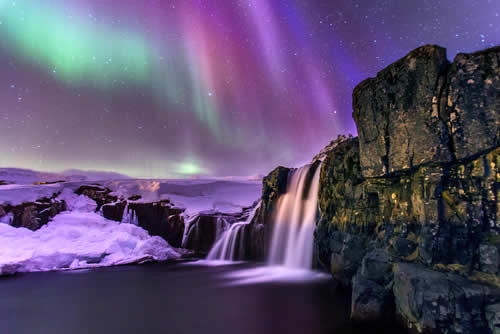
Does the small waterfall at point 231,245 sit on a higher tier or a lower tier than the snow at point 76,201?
lower

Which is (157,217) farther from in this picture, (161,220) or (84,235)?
(84,235)

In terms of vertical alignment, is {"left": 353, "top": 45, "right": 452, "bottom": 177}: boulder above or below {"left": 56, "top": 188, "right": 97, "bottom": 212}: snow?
above

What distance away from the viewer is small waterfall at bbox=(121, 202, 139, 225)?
28.4m

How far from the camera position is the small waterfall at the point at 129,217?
28.4m

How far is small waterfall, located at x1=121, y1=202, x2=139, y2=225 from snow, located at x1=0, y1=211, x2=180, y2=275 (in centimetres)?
130

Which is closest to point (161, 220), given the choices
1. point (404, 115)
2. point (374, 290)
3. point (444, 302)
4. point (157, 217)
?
point (157, 217)

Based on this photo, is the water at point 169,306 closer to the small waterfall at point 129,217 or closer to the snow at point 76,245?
the snow at point 76,245

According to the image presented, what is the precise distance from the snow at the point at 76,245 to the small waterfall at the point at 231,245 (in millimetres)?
4051

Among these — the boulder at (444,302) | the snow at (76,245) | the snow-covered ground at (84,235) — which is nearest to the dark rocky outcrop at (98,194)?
the snow-covered ground at (84,235)

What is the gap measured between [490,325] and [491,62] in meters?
5.87

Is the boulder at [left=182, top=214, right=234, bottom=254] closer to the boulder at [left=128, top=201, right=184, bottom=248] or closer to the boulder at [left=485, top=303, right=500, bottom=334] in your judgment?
the boulder at [left=128, top=201, right=184, bottom=248]

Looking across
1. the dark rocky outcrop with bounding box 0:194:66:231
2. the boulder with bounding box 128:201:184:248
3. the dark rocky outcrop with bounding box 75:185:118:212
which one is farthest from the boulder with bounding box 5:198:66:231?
the boulder with bounding box 128:201:184:248

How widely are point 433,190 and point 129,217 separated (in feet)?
95.6

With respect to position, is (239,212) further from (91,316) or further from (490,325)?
(490,325)
